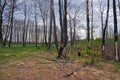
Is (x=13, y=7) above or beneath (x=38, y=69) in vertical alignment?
above

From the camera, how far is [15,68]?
11664mm

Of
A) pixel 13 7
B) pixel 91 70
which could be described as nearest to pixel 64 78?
pixel 91 70

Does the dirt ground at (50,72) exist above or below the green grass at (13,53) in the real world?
below

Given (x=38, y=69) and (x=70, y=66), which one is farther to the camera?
(x=70, y=66)

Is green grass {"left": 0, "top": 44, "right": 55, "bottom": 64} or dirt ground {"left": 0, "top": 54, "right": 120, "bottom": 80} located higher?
green grass {"left": 0, "top": 44, "right": 55, "bottom": 64}

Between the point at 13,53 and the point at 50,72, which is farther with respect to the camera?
the point at 13,53

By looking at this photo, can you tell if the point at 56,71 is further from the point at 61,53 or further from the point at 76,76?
the point at 61,53

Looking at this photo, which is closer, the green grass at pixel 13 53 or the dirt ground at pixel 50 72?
the dirt ground at pixel 50 72

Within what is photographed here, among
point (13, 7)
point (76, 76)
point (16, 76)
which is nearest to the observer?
point (16, 76)

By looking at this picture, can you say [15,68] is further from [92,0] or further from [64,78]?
[92,0]

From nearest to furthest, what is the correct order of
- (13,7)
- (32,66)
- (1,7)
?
(32,66)
(1,7)
(13,7)

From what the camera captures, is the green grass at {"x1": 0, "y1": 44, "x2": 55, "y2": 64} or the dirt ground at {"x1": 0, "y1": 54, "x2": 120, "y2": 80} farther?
the green grass at {"x1": 0, "y1": 44, "x2": 55, "y2": 64}

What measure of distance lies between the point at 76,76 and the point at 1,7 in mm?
21768

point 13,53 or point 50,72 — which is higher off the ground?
point 13,53
